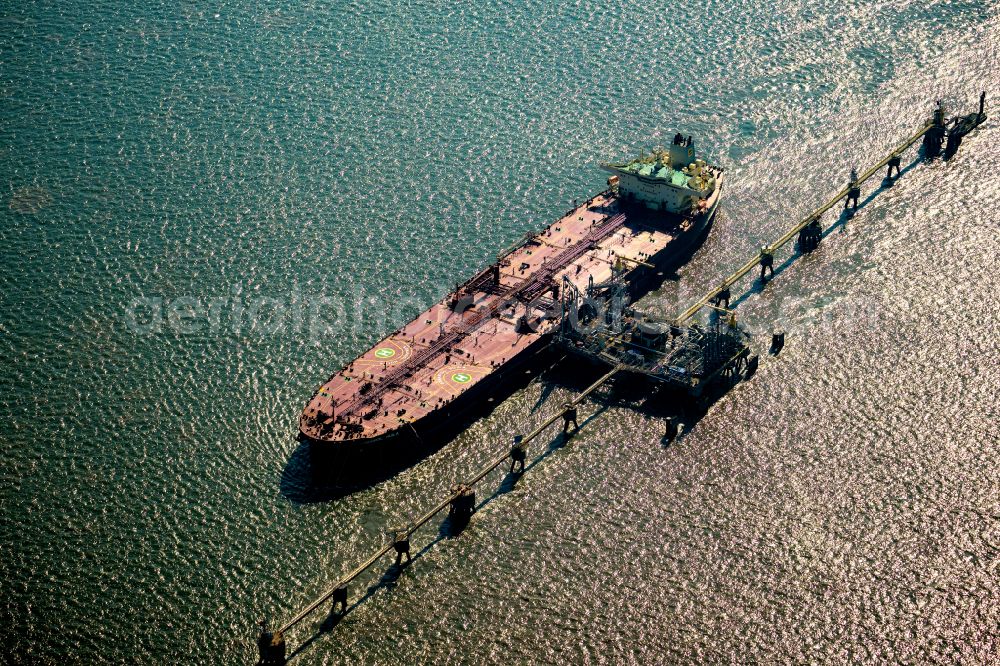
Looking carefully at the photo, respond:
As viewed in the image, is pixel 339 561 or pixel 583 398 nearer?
pixel 339 561

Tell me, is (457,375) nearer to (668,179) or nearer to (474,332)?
(474,332)

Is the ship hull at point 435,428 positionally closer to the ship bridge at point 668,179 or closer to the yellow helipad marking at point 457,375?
the yellow helipad marking at point 457,375

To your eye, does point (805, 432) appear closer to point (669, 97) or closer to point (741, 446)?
point (741, 446)

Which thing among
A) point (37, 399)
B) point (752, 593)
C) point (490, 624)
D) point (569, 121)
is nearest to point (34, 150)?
point (37, 399)

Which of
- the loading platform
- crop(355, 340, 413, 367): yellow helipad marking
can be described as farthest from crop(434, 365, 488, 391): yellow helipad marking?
the loading platform

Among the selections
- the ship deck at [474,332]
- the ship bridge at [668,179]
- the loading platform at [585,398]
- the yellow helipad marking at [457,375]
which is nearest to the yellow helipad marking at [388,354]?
the ship deck at [474,332]

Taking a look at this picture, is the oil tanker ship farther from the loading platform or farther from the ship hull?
the loading platform
